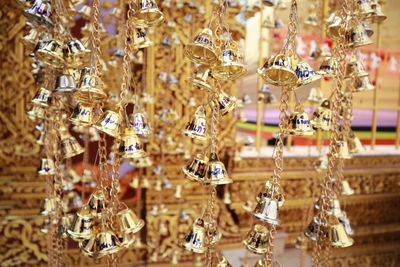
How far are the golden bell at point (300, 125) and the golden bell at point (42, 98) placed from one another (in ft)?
2.65

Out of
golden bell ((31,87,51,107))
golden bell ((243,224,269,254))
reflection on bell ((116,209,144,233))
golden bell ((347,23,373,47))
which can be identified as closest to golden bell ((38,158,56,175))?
golden bell ((31,87,51,107))

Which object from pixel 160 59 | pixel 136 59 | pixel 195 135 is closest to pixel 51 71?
pixel 195 135

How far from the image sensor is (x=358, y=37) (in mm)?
1031

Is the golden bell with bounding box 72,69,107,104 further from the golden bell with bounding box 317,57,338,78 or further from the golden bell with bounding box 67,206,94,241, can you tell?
the golden bell with bounding box 317,57,338,78

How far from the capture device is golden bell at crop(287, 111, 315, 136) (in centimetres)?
96

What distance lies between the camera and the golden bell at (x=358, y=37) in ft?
3.37

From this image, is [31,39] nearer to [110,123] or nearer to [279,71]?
[110,123]

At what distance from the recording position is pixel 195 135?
97 centimetres

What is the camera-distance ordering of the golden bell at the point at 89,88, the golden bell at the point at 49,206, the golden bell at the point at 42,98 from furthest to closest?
the golden bell at the point at 49,206 < the golden bell at the point at 42,98 < the golden bell at the point at 89,88

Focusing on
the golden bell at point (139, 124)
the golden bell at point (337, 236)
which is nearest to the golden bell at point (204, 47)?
the golden bell at point (139, 124)

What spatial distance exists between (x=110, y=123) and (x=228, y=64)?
14.7 inches

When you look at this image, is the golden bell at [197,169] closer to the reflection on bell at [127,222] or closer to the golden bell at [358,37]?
the reflection on bell at [127,222]

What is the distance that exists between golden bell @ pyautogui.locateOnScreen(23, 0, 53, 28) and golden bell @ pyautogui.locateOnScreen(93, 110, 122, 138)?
353 millimetres

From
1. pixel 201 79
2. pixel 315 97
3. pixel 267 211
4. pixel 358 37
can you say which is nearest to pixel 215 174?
pixel 267 211
